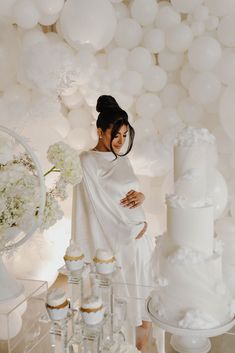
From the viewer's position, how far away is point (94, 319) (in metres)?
1.24

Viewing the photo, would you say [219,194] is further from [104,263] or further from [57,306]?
[57,306]

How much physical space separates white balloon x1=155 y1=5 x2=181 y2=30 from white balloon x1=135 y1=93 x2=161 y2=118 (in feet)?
1.64

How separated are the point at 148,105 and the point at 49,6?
38.2 inches

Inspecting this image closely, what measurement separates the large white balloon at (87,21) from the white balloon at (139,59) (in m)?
0.27

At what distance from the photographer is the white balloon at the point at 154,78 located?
306 cm

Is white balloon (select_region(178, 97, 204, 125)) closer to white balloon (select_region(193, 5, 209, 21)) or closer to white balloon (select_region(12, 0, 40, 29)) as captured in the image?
white balloon (select_region(193, 5, 209, 21))

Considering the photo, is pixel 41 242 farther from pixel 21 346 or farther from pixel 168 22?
pixel 168 22

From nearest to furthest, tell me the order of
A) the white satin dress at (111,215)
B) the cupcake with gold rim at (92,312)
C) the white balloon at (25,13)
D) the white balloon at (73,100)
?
1. the cupcake with gold rim at (92,312)
2. the white satin dress at (111,215)
3. the white balloon at (25,13)
4. the white balloon at (73,100)

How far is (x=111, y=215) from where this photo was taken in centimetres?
250

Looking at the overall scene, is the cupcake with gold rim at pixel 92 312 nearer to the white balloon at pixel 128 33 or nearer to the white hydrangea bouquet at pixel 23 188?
the white hydrangea bouquet at pixel 23 188

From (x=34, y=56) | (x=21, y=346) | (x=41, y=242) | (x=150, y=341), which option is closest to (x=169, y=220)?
(x=150, y=341)

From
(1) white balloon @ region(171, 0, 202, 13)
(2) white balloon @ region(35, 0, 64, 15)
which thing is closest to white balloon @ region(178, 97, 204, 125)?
(1) white balloon @ region(171, 0, 202, 13)

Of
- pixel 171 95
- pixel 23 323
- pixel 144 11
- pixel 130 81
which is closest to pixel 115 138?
pixel 130 81

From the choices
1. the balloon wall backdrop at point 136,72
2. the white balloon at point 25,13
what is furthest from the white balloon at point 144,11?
the white balloon at point 25,13
